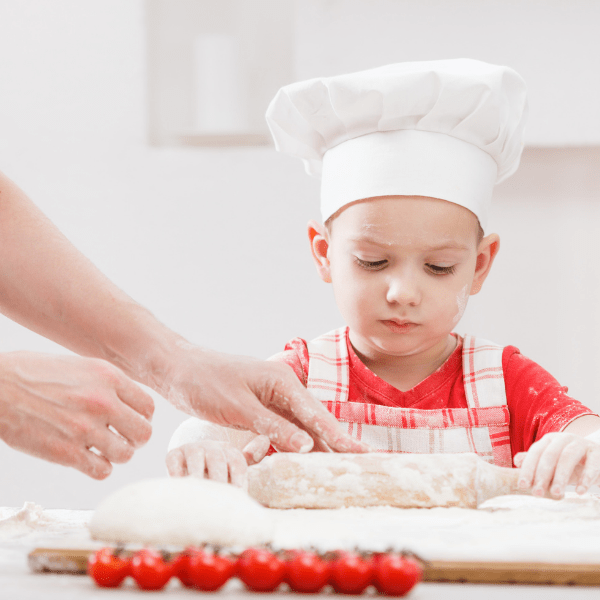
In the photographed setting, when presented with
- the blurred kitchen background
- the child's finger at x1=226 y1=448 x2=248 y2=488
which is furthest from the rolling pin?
the blurred kitchen background

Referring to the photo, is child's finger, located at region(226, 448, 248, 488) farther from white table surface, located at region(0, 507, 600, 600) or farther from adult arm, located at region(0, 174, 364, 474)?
white table surface, located at region(0, 507, 600, 600)

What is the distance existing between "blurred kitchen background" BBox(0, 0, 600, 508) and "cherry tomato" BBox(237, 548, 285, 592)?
1493mm

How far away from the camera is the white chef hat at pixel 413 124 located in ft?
3.55

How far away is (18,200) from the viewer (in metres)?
1.07

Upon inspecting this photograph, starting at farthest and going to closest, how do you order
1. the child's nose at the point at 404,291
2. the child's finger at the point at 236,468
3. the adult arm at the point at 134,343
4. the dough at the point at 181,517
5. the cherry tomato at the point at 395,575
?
1. the child's nose at the point at 404,291
2. the adult arm at the point at 134,343
3. the child's finger at the point at 236,468
4. the dough at the point at 181,517
5. the cherry tomato at the point at 395,575

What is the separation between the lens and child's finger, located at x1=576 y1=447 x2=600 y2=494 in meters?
0.86

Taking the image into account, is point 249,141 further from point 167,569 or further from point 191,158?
point 167,569

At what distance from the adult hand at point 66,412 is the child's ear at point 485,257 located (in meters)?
0.71

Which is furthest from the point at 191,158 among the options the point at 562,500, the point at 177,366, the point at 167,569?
the point at 167,569

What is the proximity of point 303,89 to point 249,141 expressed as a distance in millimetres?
901

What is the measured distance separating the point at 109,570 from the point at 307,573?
13 centimetres

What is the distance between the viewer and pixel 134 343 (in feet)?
3.26

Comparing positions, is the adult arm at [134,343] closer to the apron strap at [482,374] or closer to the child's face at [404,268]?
the child's face at [404,268]

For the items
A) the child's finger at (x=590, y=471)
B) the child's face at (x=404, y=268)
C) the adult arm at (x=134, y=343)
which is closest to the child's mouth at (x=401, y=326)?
the child's face at (x=404, y=268)
